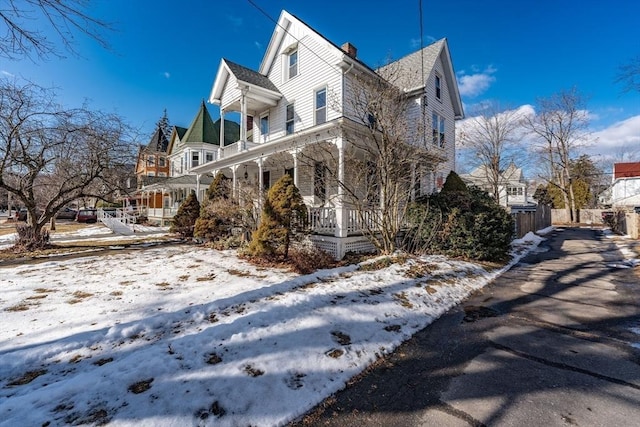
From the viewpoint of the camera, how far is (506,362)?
354cm

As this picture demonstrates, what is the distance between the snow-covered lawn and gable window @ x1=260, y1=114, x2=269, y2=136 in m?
11.3

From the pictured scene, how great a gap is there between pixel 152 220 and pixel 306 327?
93.6ft

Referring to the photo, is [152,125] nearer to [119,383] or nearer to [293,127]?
[293,127]

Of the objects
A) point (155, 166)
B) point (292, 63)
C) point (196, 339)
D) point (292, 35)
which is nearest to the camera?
point (196, 339)

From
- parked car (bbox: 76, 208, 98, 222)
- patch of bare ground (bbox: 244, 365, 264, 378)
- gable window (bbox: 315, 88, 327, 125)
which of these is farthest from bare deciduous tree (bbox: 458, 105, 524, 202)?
parked car (bbox: 76, 208, 98, 222)

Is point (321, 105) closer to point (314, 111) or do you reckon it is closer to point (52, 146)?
point (314, 111)

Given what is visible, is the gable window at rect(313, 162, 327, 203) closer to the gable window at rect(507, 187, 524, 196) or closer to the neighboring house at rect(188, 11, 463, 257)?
the neighboring house at rect(188, 11, 463, 257)

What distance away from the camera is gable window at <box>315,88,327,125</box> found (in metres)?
13.5

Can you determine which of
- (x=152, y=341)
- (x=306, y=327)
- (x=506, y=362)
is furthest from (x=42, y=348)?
(x=506, y=362)

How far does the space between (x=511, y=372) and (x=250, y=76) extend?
53.7ft

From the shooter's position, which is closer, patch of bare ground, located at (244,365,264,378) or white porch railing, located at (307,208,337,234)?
patch of bare ground, located at (244,365,264,378)

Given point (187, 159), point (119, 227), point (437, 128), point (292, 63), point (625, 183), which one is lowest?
point (119, 227)

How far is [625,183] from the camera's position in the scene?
41.5 m

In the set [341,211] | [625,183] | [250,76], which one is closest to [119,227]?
[250,76]
